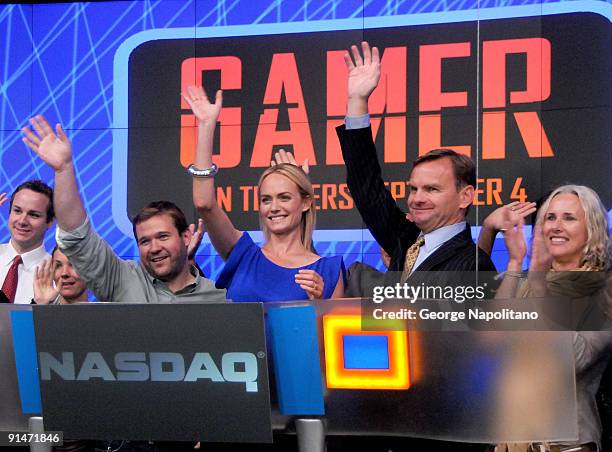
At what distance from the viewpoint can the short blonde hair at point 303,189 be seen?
269 centimetres

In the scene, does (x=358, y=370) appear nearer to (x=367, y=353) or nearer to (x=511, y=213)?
(x=367, y=353)

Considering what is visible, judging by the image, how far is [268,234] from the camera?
2.75m

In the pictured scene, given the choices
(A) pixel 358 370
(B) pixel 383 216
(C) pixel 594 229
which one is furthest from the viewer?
(B) pixel 383 216

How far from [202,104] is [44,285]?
2.52 feet

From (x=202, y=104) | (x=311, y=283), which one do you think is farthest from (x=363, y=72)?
(x=311, y=283)

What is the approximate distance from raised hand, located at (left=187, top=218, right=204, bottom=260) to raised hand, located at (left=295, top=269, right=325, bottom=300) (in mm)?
403

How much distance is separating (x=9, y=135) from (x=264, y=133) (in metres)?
0.78

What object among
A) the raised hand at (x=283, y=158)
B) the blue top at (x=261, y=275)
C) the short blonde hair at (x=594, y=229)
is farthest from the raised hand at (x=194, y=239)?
the short blonde hair at (x=594, y=229)

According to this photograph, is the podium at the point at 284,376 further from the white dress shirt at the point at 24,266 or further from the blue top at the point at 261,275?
the white dress shirt at the point at 24,266

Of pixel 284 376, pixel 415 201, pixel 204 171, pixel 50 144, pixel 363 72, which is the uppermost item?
pixel 363 72

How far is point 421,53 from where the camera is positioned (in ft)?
8.48

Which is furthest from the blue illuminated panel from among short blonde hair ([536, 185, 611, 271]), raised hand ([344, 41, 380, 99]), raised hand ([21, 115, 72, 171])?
raised hand ([21, 115, 72, 171])

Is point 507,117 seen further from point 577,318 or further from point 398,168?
point 577,318

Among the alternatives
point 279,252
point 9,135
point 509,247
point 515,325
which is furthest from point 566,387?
point 9,135
